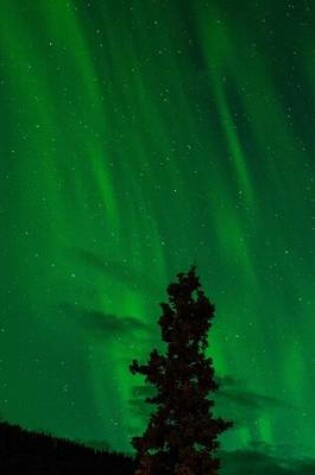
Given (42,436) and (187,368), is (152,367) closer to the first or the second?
(187,368)

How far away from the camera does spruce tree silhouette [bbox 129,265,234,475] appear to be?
29.1 m

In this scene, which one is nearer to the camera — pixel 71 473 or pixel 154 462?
pixel 154 462

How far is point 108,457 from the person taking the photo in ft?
165

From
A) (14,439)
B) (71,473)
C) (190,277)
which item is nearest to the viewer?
(190,277)

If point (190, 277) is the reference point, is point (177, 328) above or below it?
below

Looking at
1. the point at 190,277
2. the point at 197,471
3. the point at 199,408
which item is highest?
the point at 190,277

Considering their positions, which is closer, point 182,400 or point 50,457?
point 182,400

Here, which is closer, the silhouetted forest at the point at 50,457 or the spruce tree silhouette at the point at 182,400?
the spruce tree silhouette at the point at 182,400

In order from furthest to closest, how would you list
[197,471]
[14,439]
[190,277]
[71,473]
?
[14,439], [71,473], [190,277], [197,471]

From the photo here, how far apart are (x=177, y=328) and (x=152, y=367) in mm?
1799

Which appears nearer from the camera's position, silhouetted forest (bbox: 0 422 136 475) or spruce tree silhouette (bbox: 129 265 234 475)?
spruce tree silhouette (bbox: 129 265 234 475)

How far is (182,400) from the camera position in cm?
2944

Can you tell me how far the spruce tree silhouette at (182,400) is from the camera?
2911cm

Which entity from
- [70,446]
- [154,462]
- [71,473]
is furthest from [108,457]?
[154,462]
